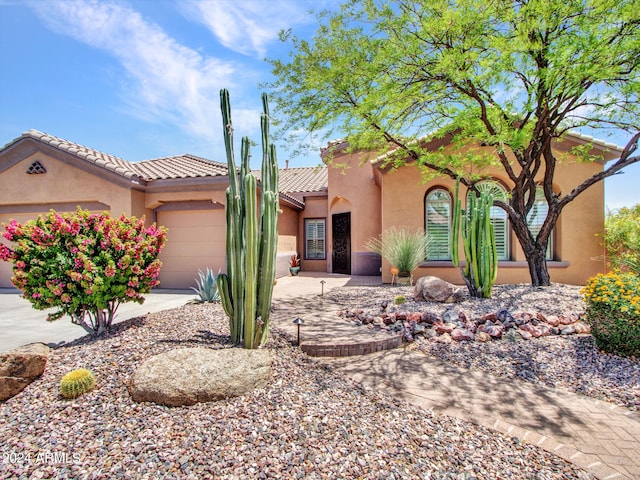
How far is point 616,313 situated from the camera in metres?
4.64

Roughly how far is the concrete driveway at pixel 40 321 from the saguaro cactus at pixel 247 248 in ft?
11.7

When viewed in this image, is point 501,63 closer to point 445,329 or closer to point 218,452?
point 445,329

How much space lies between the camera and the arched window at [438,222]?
1138 cm

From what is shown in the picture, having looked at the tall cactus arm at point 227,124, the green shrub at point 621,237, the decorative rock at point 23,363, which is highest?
the tall cactus arm at point 227,124

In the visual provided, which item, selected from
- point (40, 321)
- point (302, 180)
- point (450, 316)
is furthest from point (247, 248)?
point (302, 180)

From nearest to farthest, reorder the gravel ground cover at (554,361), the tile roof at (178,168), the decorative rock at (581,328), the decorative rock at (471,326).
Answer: the gravel ground cover at (554,361), the decorative rock at (581,328), the decorative rock at (471,326), the tile roof at (178,168)

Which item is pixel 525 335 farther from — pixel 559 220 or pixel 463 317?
pixel 559 220

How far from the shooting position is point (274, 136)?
985 centimetres

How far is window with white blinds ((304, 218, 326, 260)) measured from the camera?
17.5m

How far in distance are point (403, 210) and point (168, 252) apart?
856cm

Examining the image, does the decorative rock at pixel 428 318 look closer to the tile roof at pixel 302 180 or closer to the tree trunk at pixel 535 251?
the tree trunk at pixel 535 251

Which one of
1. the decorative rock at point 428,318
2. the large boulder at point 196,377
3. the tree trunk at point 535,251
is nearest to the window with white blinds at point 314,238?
the tree trunk at point 535,251

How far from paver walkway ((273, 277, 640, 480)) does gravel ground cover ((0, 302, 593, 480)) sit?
22 centimetres

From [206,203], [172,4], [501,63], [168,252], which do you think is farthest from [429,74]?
[168,252]
